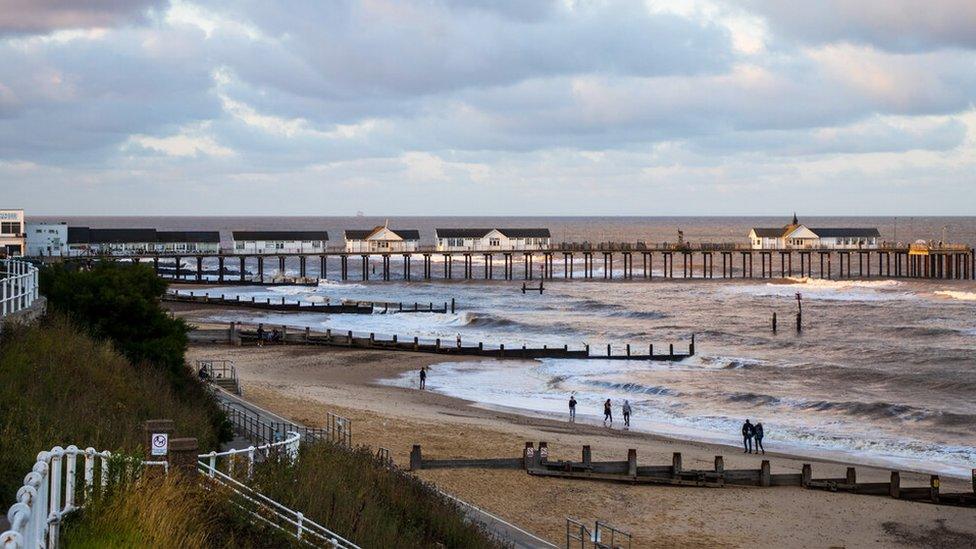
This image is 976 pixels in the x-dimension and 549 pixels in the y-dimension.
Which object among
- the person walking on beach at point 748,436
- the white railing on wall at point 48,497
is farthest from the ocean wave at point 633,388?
the white railing on wall at point 48,497

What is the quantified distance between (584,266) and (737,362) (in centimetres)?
8774

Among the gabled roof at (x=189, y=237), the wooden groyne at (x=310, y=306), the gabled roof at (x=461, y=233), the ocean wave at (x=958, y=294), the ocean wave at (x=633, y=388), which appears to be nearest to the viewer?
the ocean wave at (x=633, y=388)

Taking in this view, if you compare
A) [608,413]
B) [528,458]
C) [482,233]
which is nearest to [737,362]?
[608,413]

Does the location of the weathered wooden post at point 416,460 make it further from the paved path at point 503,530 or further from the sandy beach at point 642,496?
the paved path at point 503,530

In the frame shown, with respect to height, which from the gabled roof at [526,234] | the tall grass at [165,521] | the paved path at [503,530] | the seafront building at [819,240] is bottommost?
the paved path at [503,530]

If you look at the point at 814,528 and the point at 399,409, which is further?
the point at 399,409

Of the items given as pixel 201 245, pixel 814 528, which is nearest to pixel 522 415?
pixel 814 528

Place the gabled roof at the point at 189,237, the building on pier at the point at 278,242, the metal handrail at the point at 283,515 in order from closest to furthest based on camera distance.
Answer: the metal handrail at the point at 283,515 < the gabled roof at the point at 189,237 < the building on pier at the point at 278,242

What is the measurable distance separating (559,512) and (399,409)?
13.9 m

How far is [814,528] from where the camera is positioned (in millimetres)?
21844

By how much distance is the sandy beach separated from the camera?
21328 millimetres

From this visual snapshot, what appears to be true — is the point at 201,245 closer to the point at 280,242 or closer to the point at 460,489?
the point at 280,242

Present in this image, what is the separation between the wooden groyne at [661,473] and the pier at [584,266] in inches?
2480

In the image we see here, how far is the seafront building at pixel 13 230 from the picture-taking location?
268 feet
